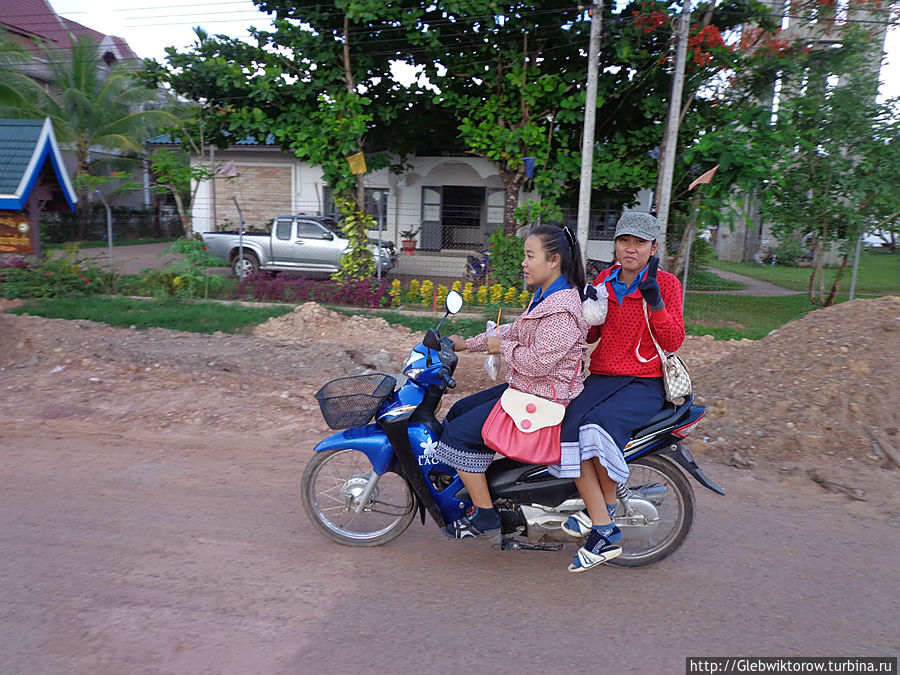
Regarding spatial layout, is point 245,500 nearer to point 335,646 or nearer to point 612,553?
point 335,646

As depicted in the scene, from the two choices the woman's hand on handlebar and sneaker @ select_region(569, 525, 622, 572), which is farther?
the woman's hand on handlebar

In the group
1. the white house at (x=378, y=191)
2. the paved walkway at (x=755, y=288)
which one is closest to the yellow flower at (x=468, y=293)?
the white house at (x=378, y=191)

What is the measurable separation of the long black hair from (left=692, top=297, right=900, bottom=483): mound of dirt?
277cm

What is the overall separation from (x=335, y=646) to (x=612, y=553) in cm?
150

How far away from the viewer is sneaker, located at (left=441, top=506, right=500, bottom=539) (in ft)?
11.7

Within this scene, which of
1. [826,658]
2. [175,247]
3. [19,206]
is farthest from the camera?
[175,247]

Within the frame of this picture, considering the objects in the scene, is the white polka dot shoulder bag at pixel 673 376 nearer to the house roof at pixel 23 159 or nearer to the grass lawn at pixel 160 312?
the grass lawn at pixel 160 312

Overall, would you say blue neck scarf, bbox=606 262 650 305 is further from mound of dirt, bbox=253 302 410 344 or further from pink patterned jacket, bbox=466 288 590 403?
mound of dirt, bbox=253 302 410 344

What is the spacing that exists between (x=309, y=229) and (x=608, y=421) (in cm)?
1451

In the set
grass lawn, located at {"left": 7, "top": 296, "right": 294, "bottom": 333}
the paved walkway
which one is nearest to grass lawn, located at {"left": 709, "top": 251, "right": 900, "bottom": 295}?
the paved walkway

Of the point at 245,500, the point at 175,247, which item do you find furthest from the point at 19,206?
the point at 245,500

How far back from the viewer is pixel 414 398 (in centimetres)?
372

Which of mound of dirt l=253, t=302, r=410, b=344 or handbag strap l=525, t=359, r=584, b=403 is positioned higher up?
handbag strap l=525, t=359, r=584, b=403

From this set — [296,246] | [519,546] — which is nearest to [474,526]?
[519,546]
